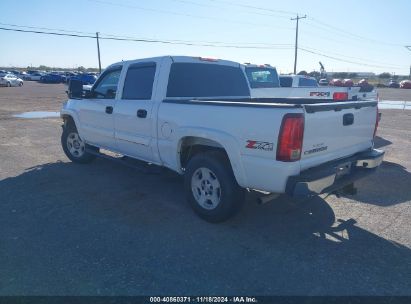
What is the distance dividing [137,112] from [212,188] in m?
1.66

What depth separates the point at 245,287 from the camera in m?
3.04

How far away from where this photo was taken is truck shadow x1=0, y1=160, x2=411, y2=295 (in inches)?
121

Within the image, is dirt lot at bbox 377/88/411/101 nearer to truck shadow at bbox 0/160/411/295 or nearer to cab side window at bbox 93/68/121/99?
truck shadow at bbox 0/160/411/295

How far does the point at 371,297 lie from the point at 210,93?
349 centimetres

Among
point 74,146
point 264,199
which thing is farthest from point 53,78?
point 264,199

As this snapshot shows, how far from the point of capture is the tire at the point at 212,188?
4012mm

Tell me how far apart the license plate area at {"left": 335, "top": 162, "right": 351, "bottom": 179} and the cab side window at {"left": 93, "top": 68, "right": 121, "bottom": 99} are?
3.64m

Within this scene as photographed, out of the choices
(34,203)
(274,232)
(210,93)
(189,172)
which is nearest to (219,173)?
(189,172)

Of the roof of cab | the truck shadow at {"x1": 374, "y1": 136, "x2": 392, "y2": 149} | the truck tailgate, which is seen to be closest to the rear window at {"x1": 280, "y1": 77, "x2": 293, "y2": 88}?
the truck shadow at {"x1": 374, "y1": 136, "x2": 392, "y2": 149}

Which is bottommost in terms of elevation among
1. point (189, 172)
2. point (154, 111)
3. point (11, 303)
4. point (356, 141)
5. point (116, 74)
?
point (11, 303)

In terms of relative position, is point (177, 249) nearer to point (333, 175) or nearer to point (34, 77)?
point (333, 175)

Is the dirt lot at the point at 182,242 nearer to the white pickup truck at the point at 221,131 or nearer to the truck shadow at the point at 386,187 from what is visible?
the truck shadow at the point at 386,187

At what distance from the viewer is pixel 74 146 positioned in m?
7.16

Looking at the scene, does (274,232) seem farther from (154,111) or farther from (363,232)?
(154,111)
